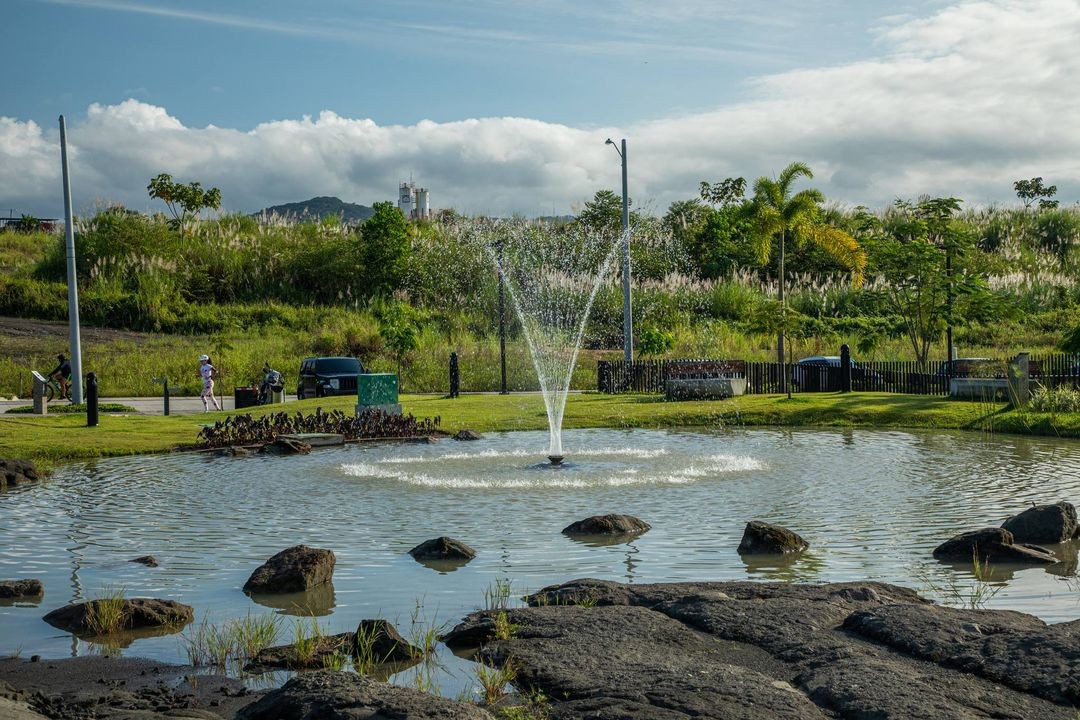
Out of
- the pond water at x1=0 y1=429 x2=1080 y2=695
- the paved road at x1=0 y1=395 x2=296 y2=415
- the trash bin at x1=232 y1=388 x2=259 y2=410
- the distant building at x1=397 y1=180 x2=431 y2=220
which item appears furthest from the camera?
the distant building at x1=397 y1=180 x2=431 y2=220

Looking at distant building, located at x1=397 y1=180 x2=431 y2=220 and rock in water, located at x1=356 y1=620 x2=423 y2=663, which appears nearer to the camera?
rock in water, located at x1=356 y1=620 x2=423 y2=663

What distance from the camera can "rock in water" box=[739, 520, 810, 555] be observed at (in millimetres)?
11875

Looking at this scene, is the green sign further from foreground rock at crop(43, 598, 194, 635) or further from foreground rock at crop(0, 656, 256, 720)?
foreground rock at crop(0, 656, 256, 720)

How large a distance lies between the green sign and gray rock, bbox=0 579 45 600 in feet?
54.3

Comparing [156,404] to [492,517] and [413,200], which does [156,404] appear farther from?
[413,200]

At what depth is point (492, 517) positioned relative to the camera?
14.5 m

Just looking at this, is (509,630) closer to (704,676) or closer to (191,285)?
(704,676)

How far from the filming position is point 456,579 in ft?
35.9

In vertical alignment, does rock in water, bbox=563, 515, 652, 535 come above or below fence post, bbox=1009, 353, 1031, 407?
below

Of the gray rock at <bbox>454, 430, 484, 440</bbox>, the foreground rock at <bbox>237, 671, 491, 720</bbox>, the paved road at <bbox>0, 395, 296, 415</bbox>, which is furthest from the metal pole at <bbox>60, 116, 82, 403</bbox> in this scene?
the foreground rock at <bbox>237, 671, 491, 720</bbox>

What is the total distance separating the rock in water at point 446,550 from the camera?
1173 centimetres

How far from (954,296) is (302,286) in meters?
35.2

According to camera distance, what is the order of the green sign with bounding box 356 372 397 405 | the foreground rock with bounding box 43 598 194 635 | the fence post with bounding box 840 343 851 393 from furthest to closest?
the fence post with bounding box 840 343 851 393, the green sign with bounding box 356 372 397 405, the foreground rock with bounding box 43 598 194 635

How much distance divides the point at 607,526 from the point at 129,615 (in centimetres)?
562
